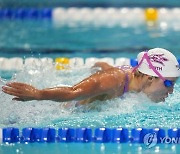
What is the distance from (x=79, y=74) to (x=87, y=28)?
221cm

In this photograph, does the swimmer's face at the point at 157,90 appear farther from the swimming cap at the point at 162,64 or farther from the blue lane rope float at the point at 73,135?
the blue lane rope float at the point at 73,135

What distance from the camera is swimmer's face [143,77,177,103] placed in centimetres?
374

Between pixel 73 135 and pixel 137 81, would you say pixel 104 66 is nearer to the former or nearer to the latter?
pixel 137 81

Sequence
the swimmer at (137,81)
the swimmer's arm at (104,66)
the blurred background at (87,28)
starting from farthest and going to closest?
the blurred background at (87,28) < the swimmer's arm at (104,66) < the swimmer at (137,81)

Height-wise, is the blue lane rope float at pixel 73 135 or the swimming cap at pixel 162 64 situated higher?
the swimming cap at pixel 162 64

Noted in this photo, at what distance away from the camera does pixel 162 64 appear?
381cm

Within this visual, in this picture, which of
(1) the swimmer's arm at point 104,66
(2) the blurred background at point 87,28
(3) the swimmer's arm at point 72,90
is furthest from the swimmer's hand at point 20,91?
(2) the blurred background at point 87,28

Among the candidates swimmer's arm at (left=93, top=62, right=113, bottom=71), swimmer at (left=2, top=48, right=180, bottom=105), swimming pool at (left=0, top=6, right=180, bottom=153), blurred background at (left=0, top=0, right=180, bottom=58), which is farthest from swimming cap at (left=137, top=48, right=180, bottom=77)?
blurred background at (left=0, top=0, right=180, bottom=58)

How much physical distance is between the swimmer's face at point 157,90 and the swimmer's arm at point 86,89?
0.22 m

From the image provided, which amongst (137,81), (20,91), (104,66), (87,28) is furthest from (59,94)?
(87,28)

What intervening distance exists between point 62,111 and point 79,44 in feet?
7.86

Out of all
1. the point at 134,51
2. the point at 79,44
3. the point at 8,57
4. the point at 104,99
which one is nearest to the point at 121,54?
the point at 134,51

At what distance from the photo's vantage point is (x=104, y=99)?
396cm

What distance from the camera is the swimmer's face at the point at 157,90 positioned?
374 cm
